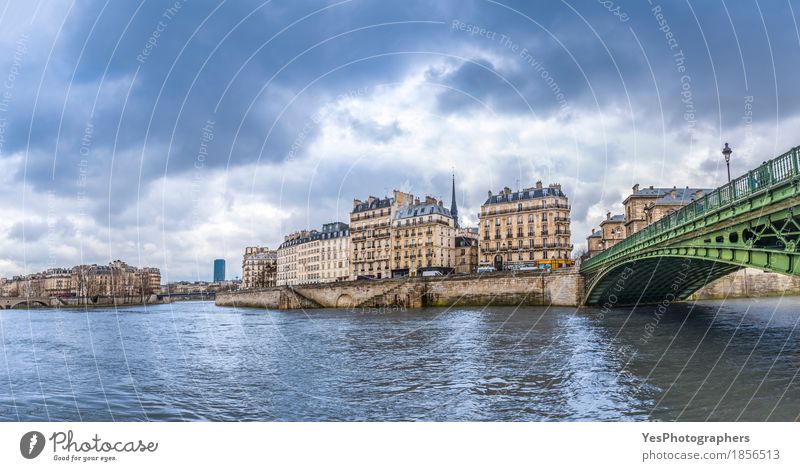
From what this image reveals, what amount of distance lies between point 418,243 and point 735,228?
83730mm

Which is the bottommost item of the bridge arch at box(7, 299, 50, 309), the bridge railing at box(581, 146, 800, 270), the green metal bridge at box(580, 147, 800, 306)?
the bridge arch at box(7, 299, 50, 309)

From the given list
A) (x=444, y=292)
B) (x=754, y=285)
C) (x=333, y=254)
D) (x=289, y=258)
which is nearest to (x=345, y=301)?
(x=444, y=292)

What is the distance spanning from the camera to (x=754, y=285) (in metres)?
77.1

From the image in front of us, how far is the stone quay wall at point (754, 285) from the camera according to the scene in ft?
243

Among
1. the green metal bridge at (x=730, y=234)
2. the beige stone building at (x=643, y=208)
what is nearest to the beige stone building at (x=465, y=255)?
the beige stone building at (x=643, y=208)

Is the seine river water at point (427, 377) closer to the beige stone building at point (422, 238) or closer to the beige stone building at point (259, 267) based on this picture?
the beige stone building at point (422, 238)

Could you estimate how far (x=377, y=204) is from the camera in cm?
11025

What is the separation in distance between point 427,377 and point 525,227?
2919 inches

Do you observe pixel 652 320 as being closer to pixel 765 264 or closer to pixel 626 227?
pixel 765 264

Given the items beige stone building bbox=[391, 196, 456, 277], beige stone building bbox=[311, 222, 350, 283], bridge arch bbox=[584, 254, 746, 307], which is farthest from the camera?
beige stone building bbox=[311, 222, 350, 283]

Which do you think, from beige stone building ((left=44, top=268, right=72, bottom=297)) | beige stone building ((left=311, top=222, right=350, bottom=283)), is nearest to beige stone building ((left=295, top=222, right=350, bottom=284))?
beige stone building ((left=311, top=222, right=350, bottom=283))

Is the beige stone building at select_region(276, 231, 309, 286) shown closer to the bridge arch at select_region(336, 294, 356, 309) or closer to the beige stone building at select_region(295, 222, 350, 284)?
the beige stone building at select_region(295, 222, 350, 284)

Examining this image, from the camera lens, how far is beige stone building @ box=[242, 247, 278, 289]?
6220 inches

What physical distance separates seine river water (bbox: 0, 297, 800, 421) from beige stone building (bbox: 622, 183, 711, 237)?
5566 cm
